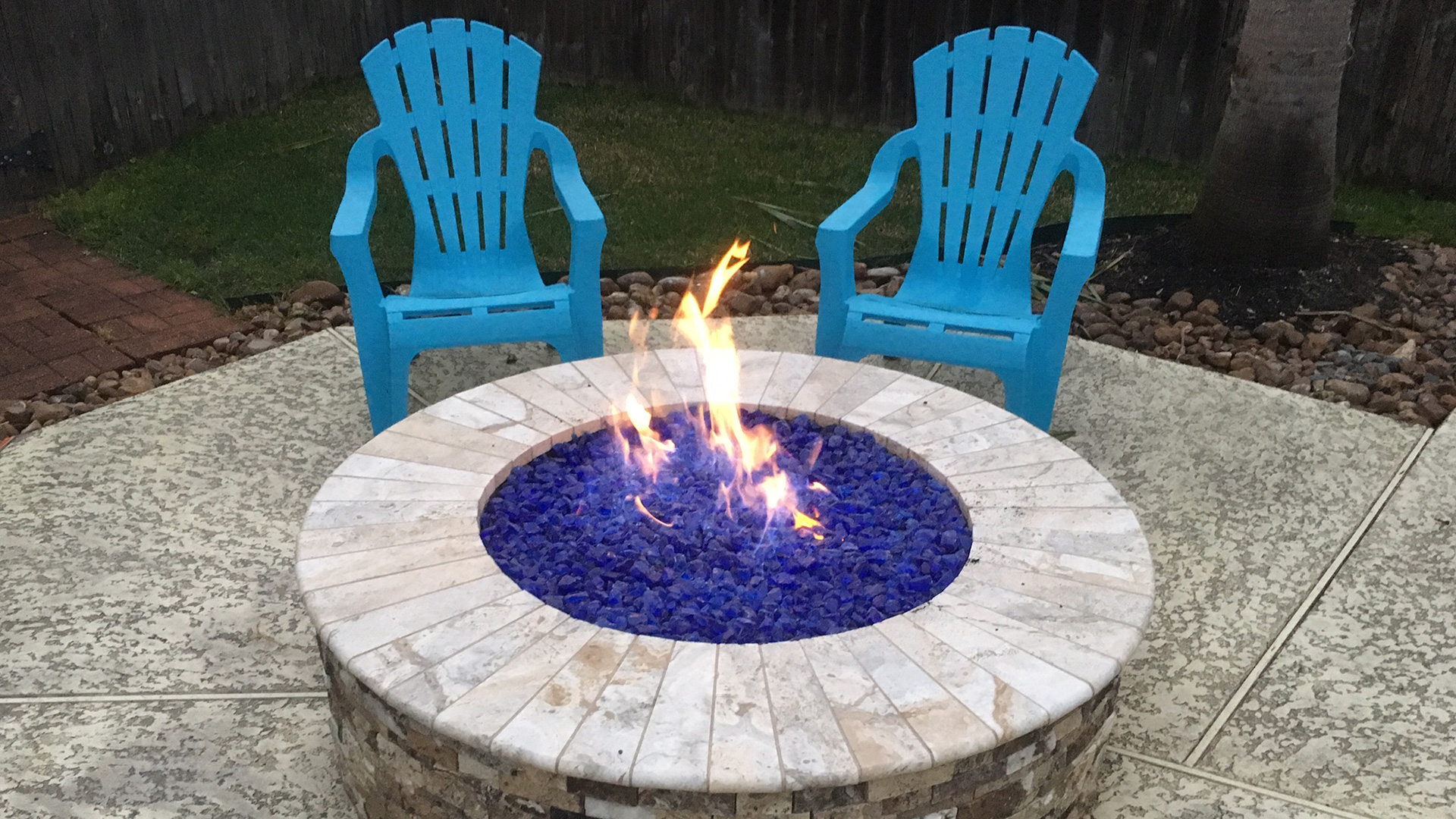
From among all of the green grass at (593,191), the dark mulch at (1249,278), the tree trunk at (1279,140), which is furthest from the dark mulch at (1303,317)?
the green grass at (593,191)

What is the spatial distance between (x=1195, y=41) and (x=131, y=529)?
5.36 metres

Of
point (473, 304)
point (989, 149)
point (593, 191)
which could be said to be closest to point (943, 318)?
point (989, 149)

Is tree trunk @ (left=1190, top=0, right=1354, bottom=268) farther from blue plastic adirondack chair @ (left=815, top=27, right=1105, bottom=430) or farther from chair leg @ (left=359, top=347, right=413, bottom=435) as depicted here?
chair leg @ (left=359, top=347, right=413, bottom=435)

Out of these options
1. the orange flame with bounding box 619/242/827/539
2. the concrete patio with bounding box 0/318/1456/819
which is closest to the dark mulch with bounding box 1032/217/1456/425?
the concrete patio with bounding box 0/318/1456/819

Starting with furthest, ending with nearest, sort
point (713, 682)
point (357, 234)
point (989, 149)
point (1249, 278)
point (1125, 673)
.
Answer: point (1249, 278) < point (989, 149) < point (357, 234) < point (1125, 673) < point (713, 682)

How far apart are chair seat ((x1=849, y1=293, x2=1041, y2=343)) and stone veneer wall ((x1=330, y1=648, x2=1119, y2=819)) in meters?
1.48

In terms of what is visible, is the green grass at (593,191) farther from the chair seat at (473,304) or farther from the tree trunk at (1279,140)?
the chair seat at (473,304)

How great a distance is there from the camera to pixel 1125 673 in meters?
2.82

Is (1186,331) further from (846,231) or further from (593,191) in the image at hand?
(593,191)

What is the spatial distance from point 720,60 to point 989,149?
3518 mm

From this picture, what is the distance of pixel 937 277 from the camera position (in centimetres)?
408

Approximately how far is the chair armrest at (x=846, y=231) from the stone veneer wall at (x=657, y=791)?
5.63 feet

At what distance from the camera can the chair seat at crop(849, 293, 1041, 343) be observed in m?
3.56

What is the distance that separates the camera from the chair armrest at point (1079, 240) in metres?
3.38
